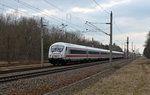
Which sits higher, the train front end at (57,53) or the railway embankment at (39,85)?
the train front end at (57,53)

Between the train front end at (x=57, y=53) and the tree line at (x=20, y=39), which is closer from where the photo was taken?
the train front end at (x=57, y=53)

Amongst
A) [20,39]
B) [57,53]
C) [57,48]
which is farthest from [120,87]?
[20,39]

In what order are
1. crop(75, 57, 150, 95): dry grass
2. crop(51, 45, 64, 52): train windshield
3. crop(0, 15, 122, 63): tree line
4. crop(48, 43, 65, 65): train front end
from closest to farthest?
crop(75, 57, 150, 95): dry grass, crop(48, 43, 65, 65): train front end, crop(51, 45, 64, 52): train windshield, crop(0, 15, 122, 63): tree line

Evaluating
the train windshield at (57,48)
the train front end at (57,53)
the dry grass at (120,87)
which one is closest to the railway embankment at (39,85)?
the dry grass at (120,87)

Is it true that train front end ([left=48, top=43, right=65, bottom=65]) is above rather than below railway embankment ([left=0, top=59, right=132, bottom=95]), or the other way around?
above

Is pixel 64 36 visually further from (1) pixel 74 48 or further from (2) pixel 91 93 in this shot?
(2) pixel 91 93

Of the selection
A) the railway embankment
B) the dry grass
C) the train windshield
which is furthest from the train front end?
the dry grass

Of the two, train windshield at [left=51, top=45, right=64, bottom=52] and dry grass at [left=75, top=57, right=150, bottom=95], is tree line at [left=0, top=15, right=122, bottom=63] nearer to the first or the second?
train windshield at [left=51, top=45, right=64, bottom=52]

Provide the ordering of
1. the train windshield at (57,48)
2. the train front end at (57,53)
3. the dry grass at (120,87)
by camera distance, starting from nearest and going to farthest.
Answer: the dry grass at (120,87) < the train front end at (57,53) < the train windshield at (57,48)

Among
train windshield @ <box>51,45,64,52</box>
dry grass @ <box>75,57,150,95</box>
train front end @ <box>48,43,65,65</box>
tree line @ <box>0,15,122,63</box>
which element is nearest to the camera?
dry grass @ <box>75,57,150,95</box>

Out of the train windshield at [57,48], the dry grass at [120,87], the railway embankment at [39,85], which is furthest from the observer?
the train windshield at [57,48]

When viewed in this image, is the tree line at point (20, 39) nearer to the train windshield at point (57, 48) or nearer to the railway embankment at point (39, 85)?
the train windshield at point (57, 48)

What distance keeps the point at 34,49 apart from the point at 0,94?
1844 inches

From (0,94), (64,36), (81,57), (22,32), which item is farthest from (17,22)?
(0,94)
